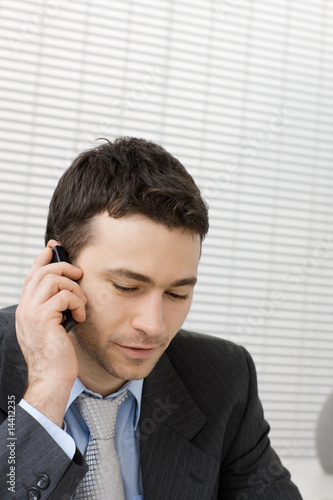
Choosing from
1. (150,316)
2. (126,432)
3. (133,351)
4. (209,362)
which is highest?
(150,316)

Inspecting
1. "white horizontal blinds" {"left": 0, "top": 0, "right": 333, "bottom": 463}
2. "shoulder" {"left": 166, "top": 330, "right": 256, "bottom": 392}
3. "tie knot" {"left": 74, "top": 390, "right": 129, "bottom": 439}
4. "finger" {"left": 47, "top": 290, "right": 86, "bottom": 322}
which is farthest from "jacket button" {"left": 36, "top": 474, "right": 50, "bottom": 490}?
"white horizontal blinds" {"left": 0, "top": 0, "right": 333, "bottom": 463}

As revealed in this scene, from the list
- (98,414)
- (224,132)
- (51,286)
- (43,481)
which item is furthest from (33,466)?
(224,132)

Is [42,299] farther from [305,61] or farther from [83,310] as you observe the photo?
[305,61]

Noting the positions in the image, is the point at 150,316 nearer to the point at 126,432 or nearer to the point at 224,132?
the point at 126,432

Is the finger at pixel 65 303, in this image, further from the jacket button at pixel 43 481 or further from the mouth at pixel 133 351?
the jacket button at pixel 43 481

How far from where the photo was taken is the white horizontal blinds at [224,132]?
234cm

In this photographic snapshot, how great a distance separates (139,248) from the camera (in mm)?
Result: 1317

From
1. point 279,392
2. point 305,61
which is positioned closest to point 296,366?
point 279,392

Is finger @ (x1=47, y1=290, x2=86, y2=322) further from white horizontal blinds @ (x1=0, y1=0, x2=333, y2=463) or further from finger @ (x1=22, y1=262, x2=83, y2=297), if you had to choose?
white horizontal blinds @ (x1=0, y1=0, x2=333, y2=463)

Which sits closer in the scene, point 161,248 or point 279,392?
point 161,248

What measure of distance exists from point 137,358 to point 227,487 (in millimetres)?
562

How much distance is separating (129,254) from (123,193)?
0.16 metres

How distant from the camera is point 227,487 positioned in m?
1.62

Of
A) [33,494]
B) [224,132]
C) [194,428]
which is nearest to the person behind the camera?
[33,494]
